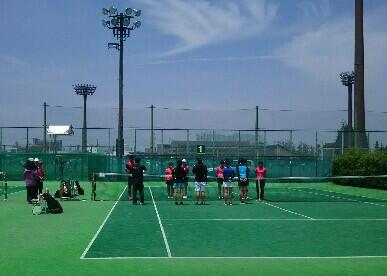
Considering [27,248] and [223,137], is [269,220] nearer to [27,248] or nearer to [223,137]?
[27,248]

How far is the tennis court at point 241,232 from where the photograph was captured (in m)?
12.0

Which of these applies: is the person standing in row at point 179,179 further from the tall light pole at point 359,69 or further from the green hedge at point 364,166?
the tall light pole at point 359,69

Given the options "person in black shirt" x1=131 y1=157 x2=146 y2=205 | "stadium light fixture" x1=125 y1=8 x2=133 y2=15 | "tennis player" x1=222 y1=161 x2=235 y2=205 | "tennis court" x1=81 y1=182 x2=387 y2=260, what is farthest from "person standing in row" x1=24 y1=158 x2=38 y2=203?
"stadium light fixture" x1=125 y1=8 x2=133 y2=15

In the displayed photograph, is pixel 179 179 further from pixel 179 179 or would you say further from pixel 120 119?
pixel 120 119

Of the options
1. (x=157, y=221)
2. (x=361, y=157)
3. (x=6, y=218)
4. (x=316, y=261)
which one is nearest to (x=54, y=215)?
(x=6, y=218)

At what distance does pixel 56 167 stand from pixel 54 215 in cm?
2506

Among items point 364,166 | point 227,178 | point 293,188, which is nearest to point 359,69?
point 364,166

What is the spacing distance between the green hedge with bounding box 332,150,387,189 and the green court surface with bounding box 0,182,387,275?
582 inches

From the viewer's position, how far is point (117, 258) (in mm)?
11234

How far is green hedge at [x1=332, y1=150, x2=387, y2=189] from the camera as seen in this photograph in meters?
36.2

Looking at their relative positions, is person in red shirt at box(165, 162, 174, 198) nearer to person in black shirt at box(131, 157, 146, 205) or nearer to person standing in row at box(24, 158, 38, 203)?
person in black shirt at box(131, 157, 146, 205)

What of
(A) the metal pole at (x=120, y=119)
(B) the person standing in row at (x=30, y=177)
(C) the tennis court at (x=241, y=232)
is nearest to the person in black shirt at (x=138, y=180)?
(C) the tennis court at (x=241, y=232)

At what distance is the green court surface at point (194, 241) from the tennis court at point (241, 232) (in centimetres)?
2

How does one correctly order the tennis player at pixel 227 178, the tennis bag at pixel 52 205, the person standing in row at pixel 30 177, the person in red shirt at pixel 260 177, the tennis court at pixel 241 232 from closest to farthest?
the tennis court at pixel 241 232, the tennis bag at pixel 52 205, the person standing in row at pixel 30 177, the tennis player at pixel 227 178, the person in red shirt at pixel 260 177
